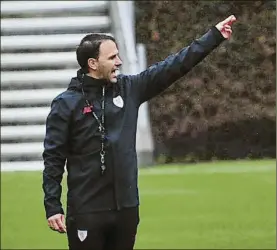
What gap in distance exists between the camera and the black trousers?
3.11m

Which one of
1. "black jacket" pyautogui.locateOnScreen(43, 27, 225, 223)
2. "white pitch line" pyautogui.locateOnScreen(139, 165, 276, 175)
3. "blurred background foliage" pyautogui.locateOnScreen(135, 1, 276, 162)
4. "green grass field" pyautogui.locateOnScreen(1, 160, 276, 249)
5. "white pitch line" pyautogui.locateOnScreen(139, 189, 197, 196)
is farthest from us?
"blurred background foliage" pyautogui.locateOnScreen(135, 1, 276, 162)

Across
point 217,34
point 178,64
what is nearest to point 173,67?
point 178,64

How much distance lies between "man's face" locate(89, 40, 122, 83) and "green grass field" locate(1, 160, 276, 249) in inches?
99.2

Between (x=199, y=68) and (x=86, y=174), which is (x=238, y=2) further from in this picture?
(x=86, y=174)

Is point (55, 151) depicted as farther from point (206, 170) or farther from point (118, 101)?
point (206, 170)

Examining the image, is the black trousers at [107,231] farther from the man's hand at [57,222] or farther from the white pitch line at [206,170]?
the white pitch line at [206,170]

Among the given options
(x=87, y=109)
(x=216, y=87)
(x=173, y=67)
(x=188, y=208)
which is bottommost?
(x=188, y=208)

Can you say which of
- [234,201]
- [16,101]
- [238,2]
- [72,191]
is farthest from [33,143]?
[72,191]

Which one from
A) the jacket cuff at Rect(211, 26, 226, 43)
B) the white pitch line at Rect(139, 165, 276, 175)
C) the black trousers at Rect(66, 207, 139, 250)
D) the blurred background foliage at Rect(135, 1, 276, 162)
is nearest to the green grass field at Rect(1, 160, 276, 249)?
the white pitch line at Rect(139, 165, 276, 175)

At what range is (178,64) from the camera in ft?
10.5

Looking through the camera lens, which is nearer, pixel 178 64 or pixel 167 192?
pixel 178 64

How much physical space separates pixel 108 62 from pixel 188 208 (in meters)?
3.47

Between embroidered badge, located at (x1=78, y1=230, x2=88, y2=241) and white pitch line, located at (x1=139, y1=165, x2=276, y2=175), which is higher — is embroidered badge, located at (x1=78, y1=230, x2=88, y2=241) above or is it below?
above

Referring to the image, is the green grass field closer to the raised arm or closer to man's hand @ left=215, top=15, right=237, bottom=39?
the raised arm
